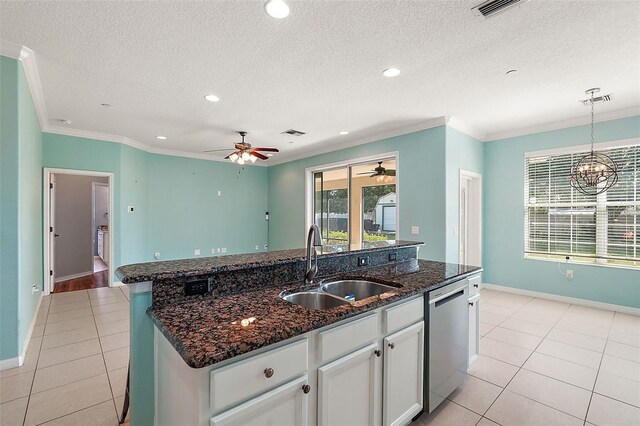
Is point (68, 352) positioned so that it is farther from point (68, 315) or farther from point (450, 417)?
point (450, 417)

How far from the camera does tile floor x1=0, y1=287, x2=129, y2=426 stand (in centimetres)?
200

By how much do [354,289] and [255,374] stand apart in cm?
118

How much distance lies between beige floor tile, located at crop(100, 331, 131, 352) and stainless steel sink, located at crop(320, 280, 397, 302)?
2.38 m

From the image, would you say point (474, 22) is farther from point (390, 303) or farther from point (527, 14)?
point (390, 303)

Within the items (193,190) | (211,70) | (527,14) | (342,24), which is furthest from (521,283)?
(193,190)

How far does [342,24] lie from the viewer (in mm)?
2191

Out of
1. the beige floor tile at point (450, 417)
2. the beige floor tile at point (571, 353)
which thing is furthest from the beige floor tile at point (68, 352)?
the beige floor tile at point (571, 353)

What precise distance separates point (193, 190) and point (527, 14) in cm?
652

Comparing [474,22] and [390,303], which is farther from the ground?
[474,22]

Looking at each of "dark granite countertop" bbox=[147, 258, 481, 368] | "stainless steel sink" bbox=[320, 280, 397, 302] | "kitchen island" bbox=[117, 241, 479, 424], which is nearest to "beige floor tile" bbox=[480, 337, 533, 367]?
"kitchen island" bbox=[117, 241, 479, 424]

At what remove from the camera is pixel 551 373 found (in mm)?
2545

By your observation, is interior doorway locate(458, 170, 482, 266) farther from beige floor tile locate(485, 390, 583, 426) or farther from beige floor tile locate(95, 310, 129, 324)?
beige floor tile locate(95, 310, 129, 324)

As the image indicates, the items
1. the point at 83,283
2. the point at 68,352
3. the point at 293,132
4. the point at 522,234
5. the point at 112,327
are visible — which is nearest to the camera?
the point at 68,352

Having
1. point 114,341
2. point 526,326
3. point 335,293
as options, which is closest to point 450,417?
point 335,293
